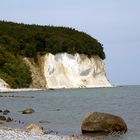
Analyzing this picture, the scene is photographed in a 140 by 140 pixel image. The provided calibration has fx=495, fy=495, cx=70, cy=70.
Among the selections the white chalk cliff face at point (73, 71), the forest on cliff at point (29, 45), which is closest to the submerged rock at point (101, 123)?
the forest on cliff at point (29, 45)

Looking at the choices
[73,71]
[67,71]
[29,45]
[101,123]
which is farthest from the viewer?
[73,71]

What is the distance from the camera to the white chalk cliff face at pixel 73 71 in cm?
11244

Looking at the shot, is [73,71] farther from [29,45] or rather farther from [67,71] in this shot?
[29,45]

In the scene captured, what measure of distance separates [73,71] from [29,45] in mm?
14761

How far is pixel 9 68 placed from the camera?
325 feet

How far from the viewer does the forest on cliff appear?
327 ft

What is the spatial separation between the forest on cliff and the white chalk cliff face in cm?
163

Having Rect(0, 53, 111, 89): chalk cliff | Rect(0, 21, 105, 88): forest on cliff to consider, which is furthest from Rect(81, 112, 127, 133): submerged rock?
Rect(0, 53, 111, 89): chalk cliff

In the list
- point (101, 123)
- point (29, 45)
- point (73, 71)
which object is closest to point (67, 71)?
point (73, 71)

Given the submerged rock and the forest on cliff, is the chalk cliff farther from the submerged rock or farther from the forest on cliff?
the submerged rock

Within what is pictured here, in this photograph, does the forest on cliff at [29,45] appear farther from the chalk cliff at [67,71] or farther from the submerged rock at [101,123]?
the submerged rock at [101,123]

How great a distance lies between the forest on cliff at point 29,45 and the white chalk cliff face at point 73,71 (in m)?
1.63

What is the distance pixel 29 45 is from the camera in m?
108

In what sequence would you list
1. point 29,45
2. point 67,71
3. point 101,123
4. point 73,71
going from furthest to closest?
point 73,71 < point 67,71 < point 29,45 < point 101,123
